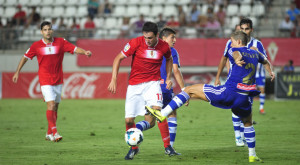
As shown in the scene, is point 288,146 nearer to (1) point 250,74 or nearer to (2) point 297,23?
(1) point 250,74

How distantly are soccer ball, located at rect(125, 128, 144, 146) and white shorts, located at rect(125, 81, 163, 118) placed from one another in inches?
17.8

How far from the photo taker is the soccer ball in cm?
805

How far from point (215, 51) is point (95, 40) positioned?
244 inches

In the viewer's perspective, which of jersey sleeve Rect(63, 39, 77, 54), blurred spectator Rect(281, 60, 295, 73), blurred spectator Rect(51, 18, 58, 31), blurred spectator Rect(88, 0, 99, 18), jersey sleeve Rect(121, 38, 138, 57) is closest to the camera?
jersey sleeve Rect(121, 38, 138, 57)

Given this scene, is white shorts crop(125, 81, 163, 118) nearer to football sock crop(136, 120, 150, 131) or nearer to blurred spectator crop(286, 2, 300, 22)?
football sock crop(136, 120, 150, 131)

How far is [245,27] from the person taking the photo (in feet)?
36.8

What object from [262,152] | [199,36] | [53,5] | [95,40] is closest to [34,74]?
[95,40]

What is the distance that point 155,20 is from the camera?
28.1m

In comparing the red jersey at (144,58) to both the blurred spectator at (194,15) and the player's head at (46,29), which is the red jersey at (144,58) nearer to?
the player's head at (46,29)

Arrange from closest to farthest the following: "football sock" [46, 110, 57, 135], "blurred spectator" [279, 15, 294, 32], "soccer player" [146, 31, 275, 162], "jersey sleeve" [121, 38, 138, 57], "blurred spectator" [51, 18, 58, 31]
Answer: "soccer player" [146, 31, 275, 162]
"jersey sleeve" [121, 38, 138, 57]
"football sock" [46, 110, 57, 135]
"blurred spectator" [279, 15, 294, 32]
"blurred spectator" [51, 18, 58, 31]

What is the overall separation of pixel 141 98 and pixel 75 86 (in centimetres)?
1827

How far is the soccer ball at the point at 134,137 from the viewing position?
805cm

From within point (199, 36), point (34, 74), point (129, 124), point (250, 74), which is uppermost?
point (250, 74)

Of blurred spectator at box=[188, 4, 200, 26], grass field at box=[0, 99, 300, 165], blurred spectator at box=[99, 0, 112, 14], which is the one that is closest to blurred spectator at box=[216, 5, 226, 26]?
blurred spectator at box=[188, 4, 200, 26]
